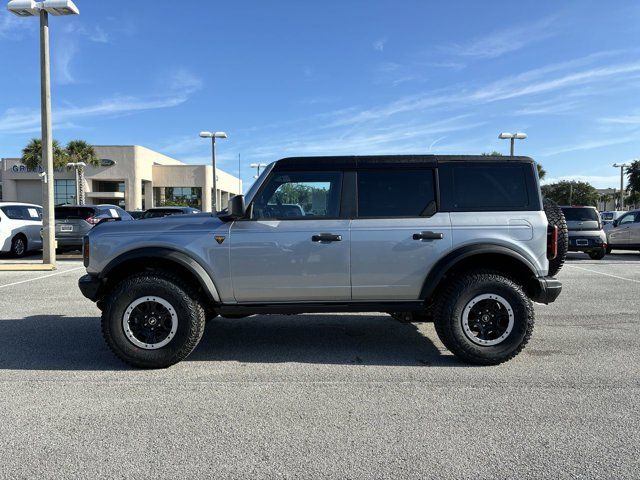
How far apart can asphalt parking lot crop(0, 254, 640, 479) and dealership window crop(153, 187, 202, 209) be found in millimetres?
55263

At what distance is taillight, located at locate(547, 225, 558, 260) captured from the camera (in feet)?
15.6

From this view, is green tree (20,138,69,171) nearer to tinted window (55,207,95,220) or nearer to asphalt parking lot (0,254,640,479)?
tinted window (55,207,95,220)

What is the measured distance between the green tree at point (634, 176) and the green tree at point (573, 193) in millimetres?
24762

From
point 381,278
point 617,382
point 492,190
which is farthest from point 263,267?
point 617,382

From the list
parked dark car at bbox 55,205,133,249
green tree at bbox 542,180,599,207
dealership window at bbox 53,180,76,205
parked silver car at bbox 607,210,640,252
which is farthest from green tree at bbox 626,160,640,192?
dealership window at bbox 53,180,76,205

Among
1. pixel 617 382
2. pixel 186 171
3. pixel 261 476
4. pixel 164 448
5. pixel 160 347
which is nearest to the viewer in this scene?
pixel 261 476

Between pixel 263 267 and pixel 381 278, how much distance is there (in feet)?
3.63

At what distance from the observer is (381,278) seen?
463 centimetres

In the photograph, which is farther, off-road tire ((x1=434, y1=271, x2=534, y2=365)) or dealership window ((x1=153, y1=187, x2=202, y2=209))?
dealership window ((x1=153, y1=187, x2=202, y2=209))

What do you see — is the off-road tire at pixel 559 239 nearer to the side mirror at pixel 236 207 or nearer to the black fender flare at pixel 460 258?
the black fender flare at pixel 460 258

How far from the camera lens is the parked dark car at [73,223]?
14.8 metres

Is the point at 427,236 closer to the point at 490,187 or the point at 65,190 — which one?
the point at 490,187

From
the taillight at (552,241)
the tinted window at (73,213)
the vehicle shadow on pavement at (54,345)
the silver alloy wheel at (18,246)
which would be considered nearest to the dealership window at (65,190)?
the silver alloy wheel at (18,246)

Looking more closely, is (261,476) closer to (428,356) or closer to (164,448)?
(164,448)
